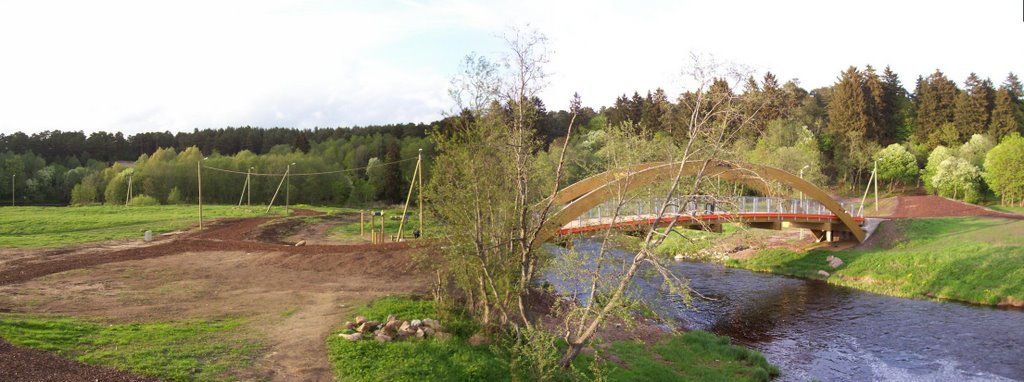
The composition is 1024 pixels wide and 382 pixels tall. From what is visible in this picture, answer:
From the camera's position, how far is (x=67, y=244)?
26.9 metres

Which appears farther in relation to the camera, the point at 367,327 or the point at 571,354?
the point at 367,327

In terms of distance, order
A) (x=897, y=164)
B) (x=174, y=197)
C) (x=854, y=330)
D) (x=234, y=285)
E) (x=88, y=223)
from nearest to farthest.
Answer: (x=234, y=285), (x=854, y=330), (x=88, y=223), (x=897, y=164), (x=174, y=197)

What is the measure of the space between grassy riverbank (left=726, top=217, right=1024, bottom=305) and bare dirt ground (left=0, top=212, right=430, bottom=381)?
70.2 feet

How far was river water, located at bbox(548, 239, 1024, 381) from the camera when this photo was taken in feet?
52.7

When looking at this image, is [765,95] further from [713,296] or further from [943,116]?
[943,116]

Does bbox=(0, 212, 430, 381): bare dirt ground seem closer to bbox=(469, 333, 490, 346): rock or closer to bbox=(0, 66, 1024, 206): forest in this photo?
bbox=(469, 333, 490, 346): rock

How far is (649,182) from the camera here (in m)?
18.5

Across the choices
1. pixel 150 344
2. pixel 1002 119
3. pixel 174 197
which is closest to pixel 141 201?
pixel 174 197

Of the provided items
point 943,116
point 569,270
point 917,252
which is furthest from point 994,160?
point 569,270

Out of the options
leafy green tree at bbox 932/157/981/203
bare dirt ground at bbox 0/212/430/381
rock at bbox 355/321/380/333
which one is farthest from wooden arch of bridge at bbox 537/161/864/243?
leafy green tree at bbox 932/157/981/203

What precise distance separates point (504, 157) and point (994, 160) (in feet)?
177

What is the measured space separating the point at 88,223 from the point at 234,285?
24.3 meters

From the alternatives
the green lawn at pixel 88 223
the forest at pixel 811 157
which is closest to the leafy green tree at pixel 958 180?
the forest at pixel 811 157

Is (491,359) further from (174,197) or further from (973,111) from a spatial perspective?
(973,111)
